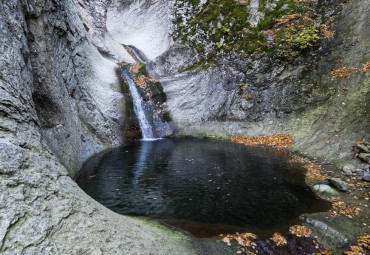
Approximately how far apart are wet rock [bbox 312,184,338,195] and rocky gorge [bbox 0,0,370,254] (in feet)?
5.58

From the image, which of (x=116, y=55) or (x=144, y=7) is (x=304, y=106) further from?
(x=144, y=7)

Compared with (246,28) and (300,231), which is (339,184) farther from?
(246,28)

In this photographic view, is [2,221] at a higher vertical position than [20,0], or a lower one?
lower

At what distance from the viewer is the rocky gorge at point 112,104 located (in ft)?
11.2

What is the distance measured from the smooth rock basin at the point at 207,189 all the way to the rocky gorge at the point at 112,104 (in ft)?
2.95

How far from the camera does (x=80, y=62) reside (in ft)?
49.5

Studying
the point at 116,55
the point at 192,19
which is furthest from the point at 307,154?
the point at 116,55

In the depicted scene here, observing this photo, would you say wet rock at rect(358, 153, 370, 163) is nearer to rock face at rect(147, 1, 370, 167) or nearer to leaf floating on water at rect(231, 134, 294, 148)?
rock face at rect(147, 1, 370, 167)

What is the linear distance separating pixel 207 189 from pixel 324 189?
4180 millimetres

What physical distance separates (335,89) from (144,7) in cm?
3137

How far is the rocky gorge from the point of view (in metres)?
3.40

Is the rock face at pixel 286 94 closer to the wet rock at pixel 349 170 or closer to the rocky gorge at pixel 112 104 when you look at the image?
the rocky gorge at pixel 112 104

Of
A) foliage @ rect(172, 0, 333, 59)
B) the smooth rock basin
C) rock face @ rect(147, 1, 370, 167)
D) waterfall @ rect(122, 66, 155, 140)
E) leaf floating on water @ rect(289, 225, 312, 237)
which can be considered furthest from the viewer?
waterfall @ rect(122, 66, 155, 140)

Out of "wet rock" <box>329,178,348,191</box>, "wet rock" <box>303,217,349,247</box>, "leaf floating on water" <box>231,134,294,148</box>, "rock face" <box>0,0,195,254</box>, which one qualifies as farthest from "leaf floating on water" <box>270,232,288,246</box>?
"leaf floating on water" <box>231,134,294,148</box>
